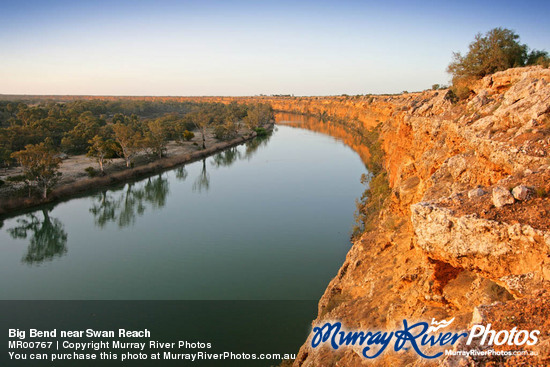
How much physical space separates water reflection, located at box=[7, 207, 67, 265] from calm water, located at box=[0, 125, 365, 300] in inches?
2.0

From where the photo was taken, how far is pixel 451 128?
8.04 metres

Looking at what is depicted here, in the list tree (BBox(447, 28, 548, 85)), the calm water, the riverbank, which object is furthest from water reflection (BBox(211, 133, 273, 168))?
tree (BBox(447, 28, 548, 85))

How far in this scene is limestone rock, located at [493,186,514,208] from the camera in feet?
12.7

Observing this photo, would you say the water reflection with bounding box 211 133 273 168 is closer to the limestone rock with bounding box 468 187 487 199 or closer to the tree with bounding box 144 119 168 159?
the tree with bounding box 144 119 168 159

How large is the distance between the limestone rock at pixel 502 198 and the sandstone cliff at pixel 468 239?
0.01 m

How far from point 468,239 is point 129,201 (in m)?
23.0

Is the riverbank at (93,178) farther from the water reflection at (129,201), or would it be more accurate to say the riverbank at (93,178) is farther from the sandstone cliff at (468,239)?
the sandstone cliff at (468,239)

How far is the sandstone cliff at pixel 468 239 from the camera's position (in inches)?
135

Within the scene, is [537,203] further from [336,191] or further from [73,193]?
[73,193]

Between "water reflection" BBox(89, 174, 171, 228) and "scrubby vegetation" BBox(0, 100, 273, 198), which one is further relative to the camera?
"scrubby vegetation" BBox(0, 100, 273, 198)

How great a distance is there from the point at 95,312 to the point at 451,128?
12096 mm

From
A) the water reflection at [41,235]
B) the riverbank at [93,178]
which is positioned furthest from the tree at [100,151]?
the water reflection at [41,235]

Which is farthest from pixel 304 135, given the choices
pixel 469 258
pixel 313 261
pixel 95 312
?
pixel 469 258

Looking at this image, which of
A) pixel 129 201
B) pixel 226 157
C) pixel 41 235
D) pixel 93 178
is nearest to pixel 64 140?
pixel 93 178
